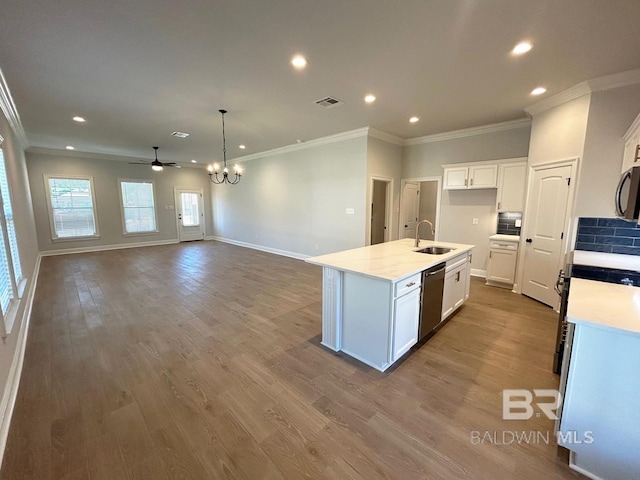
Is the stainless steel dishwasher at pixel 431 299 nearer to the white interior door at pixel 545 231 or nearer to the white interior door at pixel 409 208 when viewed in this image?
the white interior door at pixel 545 231

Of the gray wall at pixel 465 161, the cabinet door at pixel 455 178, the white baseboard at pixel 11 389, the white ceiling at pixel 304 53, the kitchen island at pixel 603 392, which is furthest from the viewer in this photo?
the cabinet door at pixel 455 178

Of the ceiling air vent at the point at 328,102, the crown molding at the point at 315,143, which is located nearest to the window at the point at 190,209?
the crown molding at the point at 315,143

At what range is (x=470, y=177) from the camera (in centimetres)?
499

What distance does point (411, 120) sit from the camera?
4586 millimetres

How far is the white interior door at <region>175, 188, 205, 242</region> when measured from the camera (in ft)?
31.9

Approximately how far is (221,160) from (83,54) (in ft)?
21.9

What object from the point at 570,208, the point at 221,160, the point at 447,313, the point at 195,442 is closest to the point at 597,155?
the point at 570,208

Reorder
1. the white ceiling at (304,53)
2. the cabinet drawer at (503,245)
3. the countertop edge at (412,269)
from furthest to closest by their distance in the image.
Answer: the cabinet drawer at (503,245) → the countertop edge at (412,269) → the white ceiling at (304,53)

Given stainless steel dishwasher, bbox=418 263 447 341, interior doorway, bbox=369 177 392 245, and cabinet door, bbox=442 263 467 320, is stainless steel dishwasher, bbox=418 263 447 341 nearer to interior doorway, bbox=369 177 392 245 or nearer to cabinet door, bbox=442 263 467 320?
cabinet door, bbox=442 263 467 320

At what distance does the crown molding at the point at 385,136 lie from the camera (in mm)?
5219

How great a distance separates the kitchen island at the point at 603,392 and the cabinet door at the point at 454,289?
1585 millimetres

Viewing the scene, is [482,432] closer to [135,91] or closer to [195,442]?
[195,442]

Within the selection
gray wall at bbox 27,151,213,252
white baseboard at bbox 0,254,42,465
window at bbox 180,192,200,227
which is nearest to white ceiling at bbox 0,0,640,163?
white baseboard at bbox 0,254,42,465

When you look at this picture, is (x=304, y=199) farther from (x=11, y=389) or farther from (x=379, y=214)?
(x=11, y=389)
